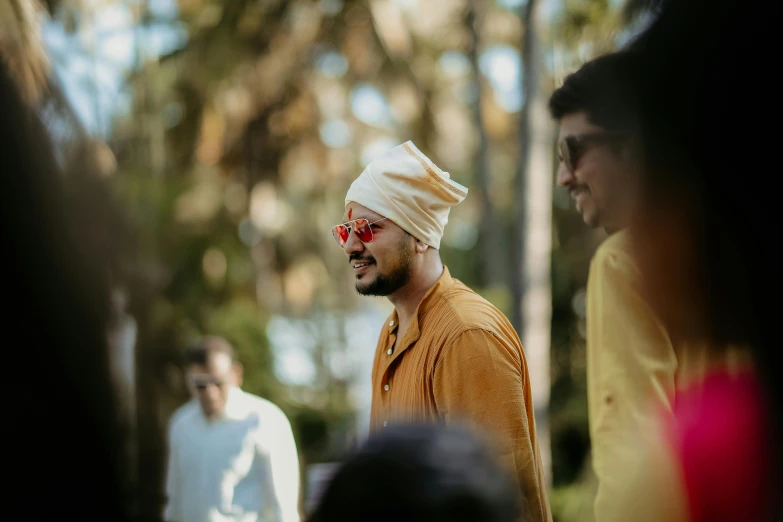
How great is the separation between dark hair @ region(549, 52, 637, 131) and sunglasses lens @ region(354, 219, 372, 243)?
0.96m

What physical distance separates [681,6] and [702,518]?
805mm

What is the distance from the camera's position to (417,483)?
4.13ft

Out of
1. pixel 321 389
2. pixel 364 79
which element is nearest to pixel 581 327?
pixel 321 389

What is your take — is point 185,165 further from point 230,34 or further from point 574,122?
point 574,122

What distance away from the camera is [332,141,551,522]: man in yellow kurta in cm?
286

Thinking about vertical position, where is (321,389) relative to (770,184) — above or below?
below

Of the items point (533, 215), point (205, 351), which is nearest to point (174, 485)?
point (205, 351)

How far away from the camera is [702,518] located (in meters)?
1.48

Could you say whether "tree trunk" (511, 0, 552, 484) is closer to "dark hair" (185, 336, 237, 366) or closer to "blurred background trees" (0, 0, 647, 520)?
"blurred background trees" (0, 0, 647, 520)

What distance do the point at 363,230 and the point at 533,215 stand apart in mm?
7771

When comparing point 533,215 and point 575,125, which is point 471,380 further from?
point 533,215

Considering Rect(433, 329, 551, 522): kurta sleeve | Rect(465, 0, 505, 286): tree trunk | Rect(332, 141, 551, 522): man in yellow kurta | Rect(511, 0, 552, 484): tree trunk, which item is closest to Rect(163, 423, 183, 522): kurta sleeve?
Rect(332, 141, 551, 522): man in yellow kurta

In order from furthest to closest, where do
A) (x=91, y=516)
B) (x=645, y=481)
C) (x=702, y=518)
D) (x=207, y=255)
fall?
(x=207, y=255) → (x=645, y=481) → (x=702, y=518) → (x=91, y=516)

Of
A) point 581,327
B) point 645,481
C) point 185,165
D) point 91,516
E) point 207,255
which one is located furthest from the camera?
point 185,165
